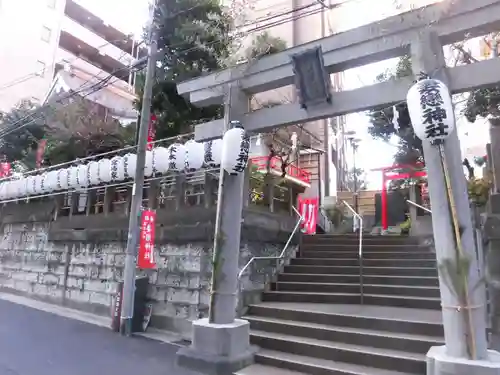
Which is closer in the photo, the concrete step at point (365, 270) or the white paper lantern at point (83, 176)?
the concrete step at point (365, 270)

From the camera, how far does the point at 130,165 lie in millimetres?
9797

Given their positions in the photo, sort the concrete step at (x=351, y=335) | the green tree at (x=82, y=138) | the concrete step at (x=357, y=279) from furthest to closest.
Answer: the green tree at (x=82, y=138) → the concrete step at (x=357, y=279) → the concrete step at (x=351, y=335)

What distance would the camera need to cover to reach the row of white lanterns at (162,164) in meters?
6.64

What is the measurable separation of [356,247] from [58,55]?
32.2m

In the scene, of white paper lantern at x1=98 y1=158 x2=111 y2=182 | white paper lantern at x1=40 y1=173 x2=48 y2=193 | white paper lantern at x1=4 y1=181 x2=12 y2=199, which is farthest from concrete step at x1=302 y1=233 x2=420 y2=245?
white paper lantern at x1=4 y1=181 x2=12 y2=199

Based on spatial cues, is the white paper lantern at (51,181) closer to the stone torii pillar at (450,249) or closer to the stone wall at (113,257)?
the stone wall at (113,257)

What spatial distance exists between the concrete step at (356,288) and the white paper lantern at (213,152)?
3415 mm

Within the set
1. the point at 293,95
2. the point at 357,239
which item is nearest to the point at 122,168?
the point at 357,239

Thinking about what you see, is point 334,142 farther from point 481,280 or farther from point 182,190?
point 481,280

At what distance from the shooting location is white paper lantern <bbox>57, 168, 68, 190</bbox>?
11562 mm

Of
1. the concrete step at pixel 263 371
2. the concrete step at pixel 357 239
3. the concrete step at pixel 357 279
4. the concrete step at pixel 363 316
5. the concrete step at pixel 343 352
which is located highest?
the concrete step at pixel 357 239

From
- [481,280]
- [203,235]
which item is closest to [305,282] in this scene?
[203,235]

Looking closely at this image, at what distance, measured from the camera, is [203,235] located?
841 centimetres

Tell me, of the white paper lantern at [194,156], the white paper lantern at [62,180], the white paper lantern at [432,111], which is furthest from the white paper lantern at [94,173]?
the white paper lantern at [432,111]
